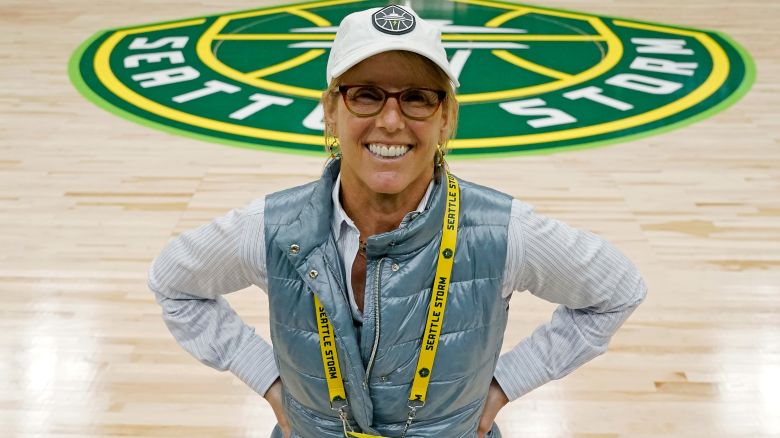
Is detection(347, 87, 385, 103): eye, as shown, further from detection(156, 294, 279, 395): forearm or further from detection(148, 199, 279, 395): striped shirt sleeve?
detection(156, 294, 279, 395): forearm

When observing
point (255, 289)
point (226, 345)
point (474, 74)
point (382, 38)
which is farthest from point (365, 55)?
point (474, 74)

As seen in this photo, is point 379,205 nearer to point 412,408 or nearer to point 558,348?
point 412,408

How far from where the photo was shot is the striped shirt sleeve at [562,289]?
1609 mm

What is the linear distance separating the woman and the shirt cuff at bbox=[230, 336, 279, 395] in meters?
0.17

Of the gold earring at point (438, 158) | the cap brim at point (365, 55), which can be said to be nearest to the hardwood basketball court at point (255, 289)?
the gold earring at point (438, 158)

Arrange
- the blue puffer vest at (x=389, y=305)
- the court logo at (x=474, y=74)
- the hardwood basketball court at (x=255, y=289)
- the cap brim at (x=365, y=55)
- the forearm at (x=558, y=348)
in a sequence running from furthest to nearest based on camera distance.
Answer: the court logo at (x=474, y=74)
the hardwood basketball court at (x=255, y=289)
the forearm at (x=558, y=348)
the blue puffer vest at (x=389, y=305)
the cap brim at (x=365, y=55)

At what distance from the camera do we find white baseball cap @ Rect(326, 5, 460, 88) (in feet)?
4.62

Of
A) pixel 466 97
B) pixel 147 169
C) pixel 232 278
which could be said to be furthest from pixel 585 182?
pixel 232 278

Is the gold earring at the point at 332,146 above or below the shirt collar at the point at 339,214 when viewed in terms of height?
above

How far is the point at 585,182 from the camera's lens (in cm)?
466

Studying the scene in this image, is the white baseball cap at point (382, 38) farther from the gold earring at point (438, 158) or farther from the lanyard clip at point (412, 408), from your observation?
the lanyard clip at point (412, 408)

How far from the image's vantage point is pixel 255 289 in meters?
3.72

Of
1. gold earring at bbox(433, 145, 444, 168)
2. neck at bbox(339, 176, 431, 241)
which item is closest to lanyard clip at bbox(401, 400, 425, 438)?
neck at bbox(339, 176, 431, 241)

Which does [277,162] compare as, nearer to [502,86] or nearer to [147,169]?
[147,169]
